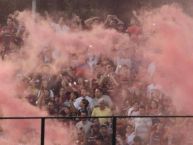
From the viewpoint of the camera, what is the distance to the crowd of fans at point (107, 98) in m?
10.6

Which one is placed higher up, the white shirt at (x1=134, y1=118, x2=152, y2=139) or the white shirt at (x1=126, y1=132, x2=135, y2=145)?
the white shirt at (x1=134, y1=118, x2=152, y2=139)

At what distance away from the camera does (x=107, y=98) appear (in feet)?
35.2

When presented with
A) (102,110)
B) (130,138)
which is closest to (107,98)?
(102,110)

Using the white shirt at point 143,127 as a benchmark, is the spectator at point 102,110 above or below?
above

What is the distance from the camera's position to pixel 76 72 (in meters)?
10.9

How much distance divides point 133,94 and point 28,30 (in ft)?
9.25

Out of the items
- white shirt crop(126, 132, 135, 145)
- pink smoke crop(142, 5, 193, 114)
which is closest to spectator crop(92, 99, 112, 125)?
white shirt crop(126, 132, 135, 145)

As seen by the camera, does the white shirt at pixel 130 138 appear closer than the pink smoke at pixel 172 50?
Yes

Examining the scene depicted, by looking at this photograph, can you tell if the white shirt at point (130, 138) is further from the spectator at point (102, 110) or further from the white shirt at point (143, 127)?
the spectator at point (102, 110)

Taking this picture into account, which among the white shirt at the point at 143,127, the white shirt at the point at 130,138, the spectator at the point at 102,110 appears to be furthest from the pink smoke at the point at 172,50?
the spectator at the point at 102,110

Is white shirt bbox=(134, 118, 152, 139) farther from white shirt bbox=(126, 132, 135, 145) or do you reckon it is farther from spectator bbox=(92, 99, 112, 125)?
spectator bbox=(92, 99, 112, 125)

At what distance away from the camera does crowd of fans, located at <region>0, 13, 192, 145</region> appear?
10617 millimetres

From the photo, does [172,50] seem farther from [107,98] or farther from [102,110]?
[102,110]

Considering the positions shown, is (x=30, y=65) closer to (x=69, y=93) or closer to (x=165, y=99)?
(x=69, y=93)
